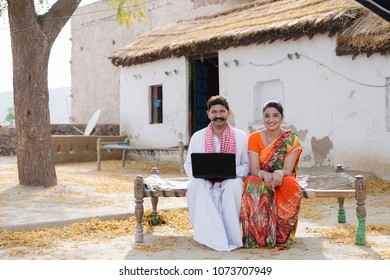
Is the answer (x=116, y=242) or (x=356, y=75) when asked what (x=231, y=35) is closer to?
(x=356, y=75)

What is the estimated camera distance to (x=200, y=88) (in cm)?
1480

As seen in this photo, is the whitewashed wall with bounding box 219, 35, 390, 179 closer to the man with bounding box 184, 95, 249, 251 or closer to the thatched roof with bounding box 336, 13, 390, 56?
the thatched roof with bounding box 336, 13, 390, 56

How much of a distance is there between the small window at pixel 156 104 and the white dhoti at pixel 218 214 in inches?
412

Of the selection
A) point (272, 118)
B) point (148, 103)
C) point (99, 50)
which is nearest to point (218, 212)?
point (272, 118)

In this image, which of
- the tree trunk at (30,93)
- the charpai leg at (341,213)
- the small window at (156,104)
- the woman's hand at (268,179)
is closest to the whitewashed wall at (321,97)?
the small window at (156,104)

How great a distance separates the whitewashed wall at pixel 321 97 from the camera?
1020 centimetres

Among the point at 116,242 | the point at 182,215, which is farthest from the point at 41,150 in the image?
the point at 116,242

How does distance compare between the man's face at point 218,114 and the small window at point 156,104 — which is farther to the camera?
the small window at point 156,104

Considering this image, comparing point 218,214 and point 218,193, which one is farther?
point 218,193

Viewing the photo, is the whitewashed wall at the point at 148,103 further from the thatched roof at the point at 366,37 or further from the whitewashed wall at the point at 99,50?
the whitewashed wall at the point at 99,50

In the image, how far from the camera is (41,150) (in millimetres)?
8898

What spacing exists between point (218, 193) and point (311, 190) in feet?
2.85

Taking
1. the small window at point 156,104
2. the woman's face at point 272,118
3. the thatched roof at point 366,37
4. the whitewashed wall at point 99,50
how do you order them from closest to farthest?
1. the woman's face at point 272,118
2. the thatched roof at point 366,37
3. the small window at point 156,104
4. the whitewashed wall at point 99,50

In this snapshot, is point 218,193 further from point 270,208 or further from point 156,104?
point 156,104
